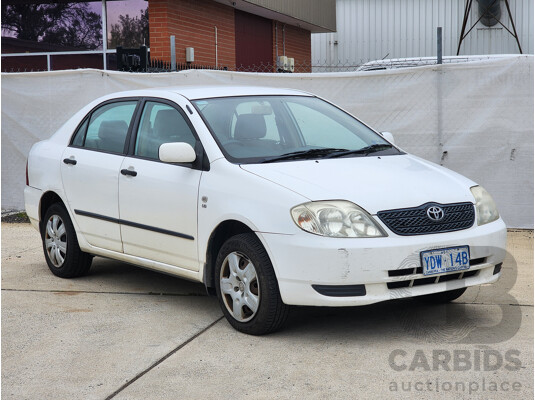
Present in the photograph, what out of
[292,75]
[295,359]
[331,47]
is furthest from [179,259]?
[331,47]

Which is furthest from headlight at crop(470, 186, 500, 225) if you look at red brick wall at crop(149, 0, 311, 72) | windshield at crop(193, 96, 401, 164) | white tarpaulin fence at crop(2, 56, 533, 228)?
red brick wall at crop(149, 0, 311, 72)

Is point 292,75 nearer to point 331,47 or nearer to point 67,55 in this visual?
point 67,55

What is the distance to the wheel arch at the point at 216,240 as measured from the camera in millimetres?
5691

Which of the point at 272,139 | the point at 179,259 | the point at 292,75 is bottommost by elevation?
the point at 179,259

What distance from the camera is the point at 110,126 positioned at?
7.00m

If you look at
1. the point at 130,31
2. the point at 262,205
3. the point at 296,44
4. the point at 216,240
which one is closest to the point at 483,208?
the point at 262,205

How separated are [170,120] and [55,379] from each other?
7.62ft

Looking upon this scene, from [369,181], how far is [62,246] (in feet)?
10.3

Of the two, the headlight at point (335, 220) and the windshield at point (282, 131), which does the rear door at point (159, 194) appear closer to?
the windshield at point (282, 131)

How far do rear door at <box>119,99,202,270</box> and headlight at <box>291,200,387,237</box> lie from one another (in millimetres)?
981

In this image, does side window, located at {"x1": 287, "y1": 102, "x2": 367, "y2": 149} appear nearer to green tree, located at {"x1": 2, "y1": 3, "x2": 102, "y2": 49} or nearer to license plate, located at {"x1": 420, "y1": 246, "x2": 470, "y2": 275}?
license plate, located at {"x1": 420, "y1": 246, "x2": 470, "y2": 275}

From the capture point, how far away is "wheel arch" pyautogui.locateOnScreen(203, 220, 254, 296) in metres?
5.69

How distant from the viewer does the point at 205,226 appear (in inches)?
227

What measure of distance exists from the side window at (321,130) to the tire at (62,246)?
2.20 m
